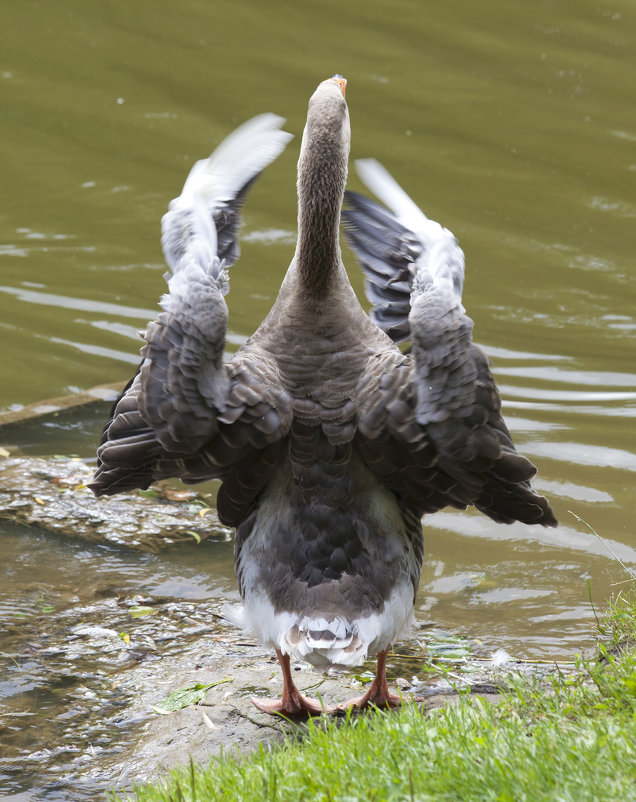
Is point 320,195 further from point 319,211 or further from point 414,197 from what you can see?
point 414,197

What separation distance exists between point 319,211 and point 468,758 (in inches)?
94.4

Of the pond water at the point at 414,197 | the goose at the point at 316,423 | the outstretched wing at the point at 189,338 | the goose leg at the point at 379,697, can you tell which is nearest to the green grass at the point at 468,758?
the goose leg at the point at 379,697

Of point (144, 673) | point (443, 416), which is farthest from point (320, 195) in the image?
point (144, 673)

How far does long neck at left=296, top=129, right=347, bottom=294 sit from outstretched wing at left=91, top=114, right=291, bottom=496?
34 centimetres

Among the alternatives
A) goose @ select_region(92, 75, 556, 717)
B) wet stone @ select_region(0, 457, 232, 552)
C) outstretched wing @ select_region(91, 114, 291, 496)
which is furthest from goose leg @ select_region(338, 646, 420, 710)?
wet stone @ select_region(0, 457, 232, 552)

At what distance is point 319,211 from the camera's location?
479cm

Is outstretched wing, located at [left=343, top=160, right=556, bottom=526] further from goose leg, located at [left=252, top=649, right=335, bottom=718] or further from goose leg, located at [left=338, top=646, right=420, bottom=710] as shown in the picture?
goose leg, located at [left=252, top=649, right=335, bottom=718]

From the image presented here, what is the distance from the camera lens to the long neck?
4.80 m

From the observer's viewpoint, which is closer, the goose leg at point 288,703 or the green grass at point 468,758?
the green grass at point 468,758

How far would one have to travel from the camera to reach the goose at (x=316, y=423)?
4266 millimetres

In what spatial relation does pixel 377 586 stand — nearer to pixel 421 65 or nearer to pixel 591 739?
pixel 591 739

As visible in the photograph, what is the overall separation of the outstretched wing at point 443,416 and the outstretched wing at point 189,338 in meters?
0.66

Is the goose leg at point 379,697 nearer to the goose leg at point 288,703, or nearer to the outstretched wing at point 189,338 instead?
the goose leg at point 288,703

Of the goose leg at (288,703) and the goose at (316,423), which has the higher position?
the goose at (316,423)
